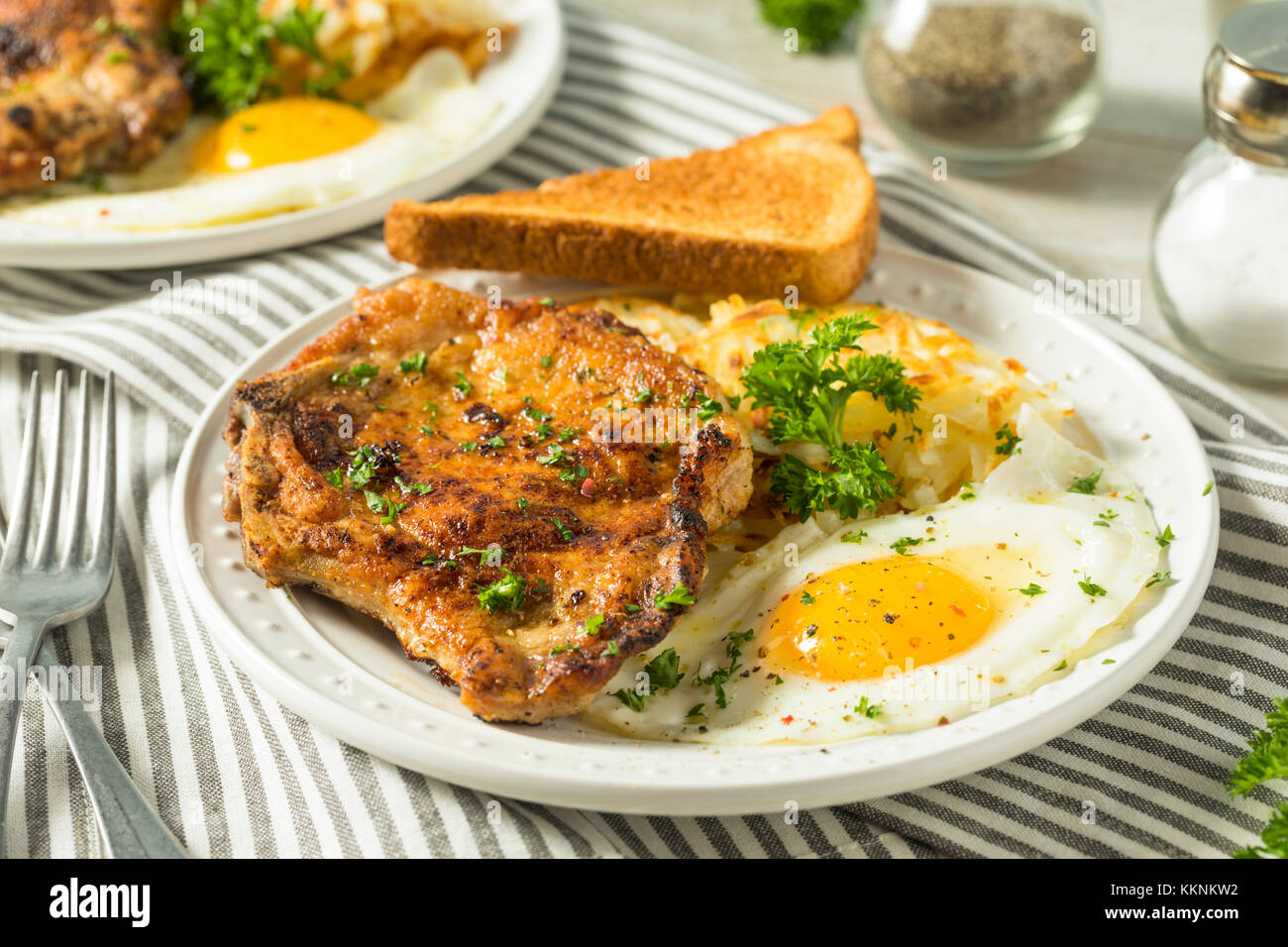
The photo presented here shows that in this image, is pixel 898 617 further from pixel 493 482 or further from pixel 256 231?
pixel 256 231

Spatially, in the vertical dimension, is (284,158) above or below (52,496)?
above

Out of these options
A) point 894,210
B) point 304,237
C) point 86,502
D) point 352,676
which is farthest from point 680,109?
point 352,676

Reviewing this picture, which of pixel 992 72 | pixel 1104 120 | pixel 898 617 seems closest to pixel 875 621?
pixel 898 617

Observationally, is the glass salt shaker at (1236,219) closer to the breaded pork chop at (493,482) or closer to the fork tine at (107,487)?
the breaded pork chop at (493,482)

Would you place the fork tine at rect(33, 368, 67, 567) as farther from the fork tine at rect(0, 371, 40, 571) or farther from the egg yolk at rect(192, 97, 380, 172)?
the egg yolk at rect(192, 97, 380, 172)

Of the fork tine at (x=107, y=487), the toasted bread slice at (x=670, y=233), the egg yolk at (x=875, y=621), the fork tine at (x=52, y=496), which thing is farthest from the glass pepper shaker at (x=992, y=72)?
the fork tine at (x=52, y=496)

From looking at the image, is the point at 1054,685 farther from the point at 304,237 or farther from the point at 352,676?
the point at 304,237
